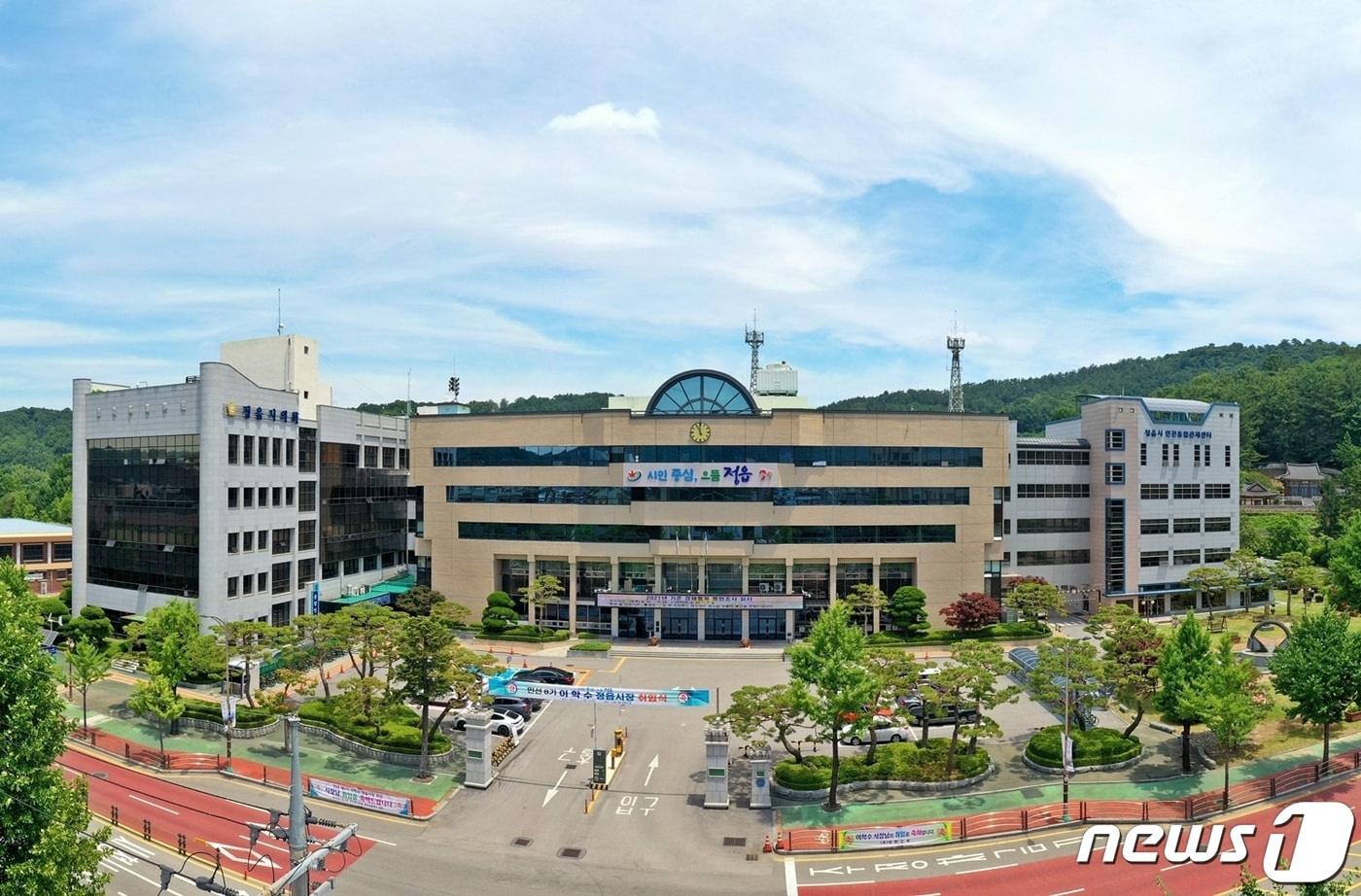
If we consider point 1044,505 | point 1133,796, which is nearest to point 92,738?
point 1133,796

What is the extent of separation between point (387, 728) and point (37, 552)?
2752 inches

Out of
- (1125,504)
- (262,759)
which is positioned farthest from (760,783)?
(1125,504)

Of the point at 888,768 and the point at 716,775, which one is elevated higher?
the point at 716,775

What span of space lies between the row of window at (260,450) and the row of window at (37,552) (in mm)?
40122

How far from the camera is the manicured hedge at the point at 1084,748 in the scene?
42844 millimetres

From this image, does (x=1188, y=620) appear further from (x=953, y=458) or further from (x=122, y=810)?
(x=122, y=810)

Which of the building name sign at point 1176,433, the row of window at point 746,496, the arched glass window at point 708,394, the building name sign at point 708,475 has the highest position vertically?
the arched glass window at point 708,394

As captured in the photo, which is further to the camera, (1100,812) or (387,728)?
(387,728)

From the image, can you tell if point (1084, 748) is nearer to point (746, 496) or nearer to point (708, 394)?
point (746, 496)

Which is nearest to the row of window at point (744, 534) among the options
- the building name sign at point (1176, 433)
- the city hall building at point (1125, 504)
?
the city hall building at point (1125, 504)

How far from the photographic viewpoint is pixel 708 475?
70562 mm

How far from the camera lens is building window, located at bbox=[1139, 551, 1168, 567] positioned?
81812 millimetres

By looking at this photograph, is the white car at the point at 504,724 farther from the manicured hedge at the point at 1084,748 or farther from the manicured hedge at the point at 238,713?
the manicured hedge at the point at 1084,748

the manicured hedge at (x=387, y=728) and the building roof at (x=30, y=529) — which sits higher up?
the building roof at (x=30, y=529)
